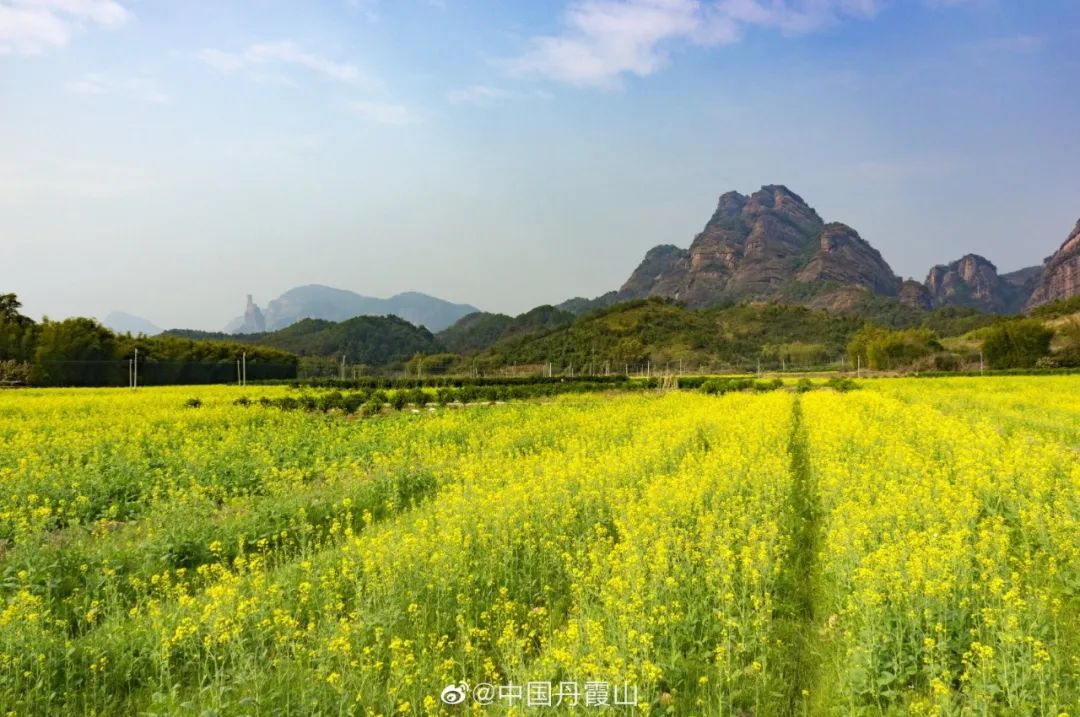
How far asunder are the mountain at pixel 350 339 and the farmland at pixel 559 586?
87.6m

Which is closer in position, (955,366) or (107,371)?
(107,371)

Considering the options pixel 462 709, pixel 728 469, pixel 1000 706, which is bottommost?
pixel 462 709

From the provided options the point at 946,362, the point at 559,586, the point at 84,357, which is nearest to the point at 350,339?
the point at 84,357

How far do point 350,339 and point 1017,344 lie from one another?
88366 millimetres

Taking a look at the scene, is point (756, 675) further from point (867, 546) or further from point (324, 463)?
point (324, 463)

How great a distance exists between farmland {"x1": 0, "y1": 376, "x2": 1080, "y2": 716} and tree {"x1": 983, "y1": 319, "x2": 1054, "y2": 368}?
177 ft

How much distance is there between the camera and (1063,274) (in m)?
187

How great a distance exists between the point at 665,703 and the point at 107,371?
140 ft

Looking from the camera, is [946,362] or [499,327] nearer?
[946,362]

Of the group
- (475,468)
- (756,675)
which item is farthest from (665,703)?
(475,468)

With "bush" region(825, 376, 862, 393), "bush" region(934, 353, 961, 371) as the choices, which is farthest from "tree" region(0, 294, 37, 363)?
"bush" region(934, 353, 961, 371)

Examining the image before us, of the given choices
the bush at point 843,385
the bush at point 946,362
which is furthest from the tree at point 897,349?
the bush at point 843,385

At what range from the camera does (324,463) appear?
12641 mm

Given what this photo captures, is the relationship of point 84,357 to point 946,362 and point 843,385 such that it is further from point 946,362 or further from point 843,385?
point 946,362
